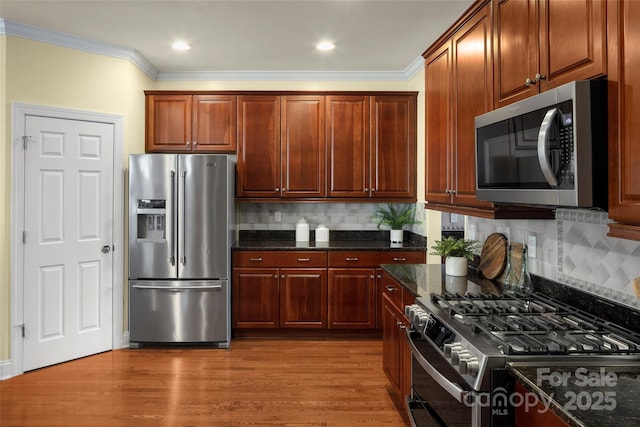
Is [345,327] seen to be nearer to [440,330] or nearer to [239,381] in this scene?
[239,381]

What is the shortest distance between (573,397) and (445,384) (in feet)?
1.90

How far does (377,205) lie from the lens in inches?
193

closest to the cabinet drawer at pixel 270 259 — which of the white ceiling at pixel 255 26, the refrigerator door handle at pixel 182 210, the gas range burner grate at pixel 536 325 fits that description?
the refrigerator door handle at pixel 182 210

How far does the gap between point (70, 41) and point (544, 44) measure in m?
3.65

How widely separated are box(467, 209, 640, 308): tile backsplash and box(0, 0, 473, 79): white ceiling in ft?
5.80

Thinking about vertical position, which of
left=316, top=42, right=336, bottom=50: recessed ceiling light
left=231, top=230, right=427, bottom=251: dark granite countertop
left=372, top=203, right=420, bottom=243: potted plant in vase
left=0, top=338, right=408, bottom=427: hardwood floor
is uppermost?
left=316, top=42, right=336, bottom=50: recessed ceiling light

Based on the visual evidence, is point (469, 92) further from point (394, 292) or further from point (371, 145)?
point (371, 145)

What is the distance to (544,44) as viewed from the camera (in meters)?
1.69

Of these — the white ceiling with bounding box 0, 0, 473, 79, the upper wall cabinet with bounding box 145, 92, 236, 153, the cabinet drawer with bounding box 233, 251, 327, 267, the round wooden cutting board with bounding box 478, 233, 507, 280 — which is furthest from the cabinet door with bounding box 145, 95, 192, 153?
the round wooden cutting board with bounding box 478, 233, 507, 280

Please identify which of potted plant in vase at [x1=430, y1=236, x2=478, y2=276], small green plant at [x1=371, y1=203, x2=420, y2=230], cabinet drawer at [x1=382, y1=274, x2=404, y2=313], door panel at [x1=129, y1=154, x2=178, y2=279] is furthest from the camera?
small green plant at [x1=371, y1=203, x2=420, y2=230]

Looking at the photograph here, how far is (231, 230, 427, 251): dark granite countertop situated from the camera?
429 centimetres

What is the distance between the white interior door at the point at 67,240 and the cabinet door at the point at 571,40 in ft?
11.7

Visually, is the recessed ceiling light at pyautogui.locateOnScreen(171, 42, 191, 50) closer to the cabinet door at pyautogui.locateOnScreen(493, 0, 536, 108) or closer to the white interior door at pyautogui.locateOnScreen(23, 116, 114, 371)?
the white interior door at pyautogui.locateOnScreen(23, 116, 114, 371)

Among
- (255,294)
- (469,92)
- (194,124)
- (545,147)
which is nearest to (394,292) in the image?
(469,92)
